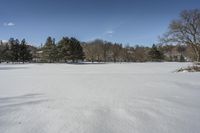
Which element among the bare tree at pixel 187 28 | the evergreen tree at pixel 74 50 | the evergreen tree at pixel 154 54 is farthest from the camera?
the evergreen tree at pixel 154 54

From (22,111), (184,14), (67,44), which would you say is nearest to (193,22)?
(184,14)

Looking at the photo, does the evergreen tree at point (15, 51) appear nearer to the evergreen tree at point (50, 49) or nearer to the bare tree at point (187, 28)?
the evergreen tree at point (50, 49)

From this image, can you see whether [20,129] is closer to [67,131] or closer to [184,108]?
[67,131]

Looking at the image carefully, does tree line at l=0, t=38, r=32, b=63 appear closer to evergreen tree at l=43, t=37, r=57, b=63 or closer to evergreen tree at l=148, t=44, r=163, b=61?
evergreen tree at l=43, t=37, r=57, b=63

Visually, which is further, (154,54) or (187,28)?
(154,54)

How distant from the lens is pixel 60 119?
4.80 m

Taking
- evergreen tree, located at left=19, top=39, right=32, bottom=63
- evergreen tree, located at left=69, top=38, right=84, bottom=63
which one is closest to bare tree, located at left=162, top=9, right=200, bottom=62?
evergreen tree, located at left=69, top=38, right=84, bottom=63

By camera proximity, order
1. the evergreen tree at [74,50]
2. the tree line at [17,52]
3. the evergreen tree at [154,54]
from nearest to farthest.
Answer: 1. the evergreen tree at [74,50]
2. the tree line at [17,52]
3. the evergreen tree at [154,54]

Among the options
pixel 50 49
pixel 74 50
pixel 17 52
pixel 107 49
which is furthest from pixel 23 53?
pixel 107 49

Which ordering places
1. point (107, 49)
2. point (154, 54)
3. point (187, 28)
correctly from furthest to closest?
point (107, 49), point (154, 54), point (187, 28)

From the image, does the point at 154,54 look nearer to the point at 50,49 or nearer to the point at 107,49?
the point at 107,49

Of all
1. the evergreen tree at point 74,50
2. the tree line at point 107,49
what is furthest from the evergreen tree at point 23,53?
the evergreen tree at point 74,50

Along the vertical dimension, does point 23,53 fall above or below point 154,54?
above

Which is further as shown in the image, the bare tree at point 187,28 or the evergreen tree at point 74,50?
the evergreen tree at point 74,50
